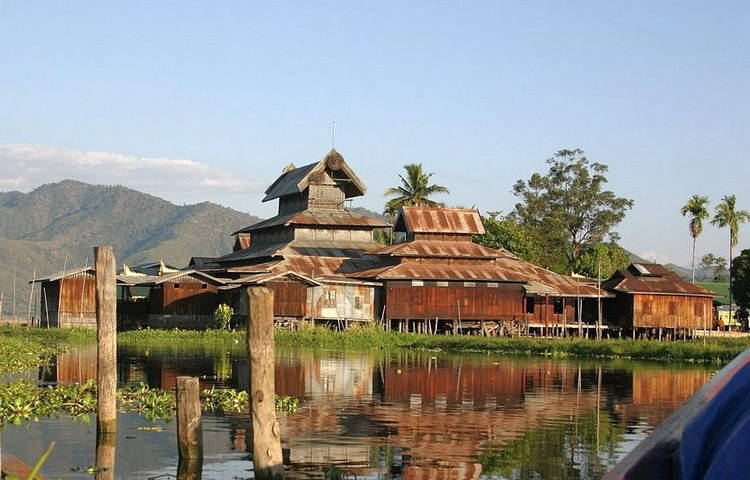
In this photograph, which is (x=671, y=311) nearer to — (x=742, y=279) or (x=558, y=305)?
(x=558, y=305)

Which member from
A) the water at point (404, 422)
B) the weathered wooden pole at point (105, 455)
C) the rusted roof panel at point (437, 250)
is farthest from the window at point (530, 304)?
the weathered wooden pole at point (105, 455)

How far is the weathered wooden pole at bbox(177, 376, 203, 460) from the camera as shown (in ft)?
45.7

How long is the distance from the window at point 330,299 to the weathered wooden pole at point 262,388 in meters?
46.9

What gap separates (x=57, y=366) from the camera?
33.4 meters

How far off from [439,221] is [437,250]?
2.51m

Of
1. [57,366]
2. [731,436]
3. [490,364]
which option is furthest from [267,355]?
[490,364]

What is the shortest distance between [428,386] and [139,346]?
20522mm

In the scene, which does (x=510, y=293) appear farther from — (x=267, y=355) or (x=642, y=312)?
(x=267, y=355)

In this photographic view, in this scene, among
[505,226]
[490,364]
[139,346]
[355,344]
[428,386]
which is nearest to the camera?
[428,386]

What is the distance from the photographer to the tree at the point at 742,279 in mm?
73838

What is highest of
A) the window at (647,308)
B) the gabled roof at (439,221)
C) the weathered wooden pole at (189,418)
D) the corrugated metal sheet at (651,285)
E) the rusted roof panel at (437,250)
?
the gabled roof at (439,221)

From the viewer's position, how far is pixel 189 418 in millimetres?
14305

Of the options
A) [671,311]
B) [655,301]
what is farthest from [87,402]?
[671,311]

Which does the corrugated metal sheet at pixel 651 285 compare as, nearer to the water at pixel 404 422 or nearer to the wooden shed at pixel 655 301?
the wooden shed at pixel 655 301
